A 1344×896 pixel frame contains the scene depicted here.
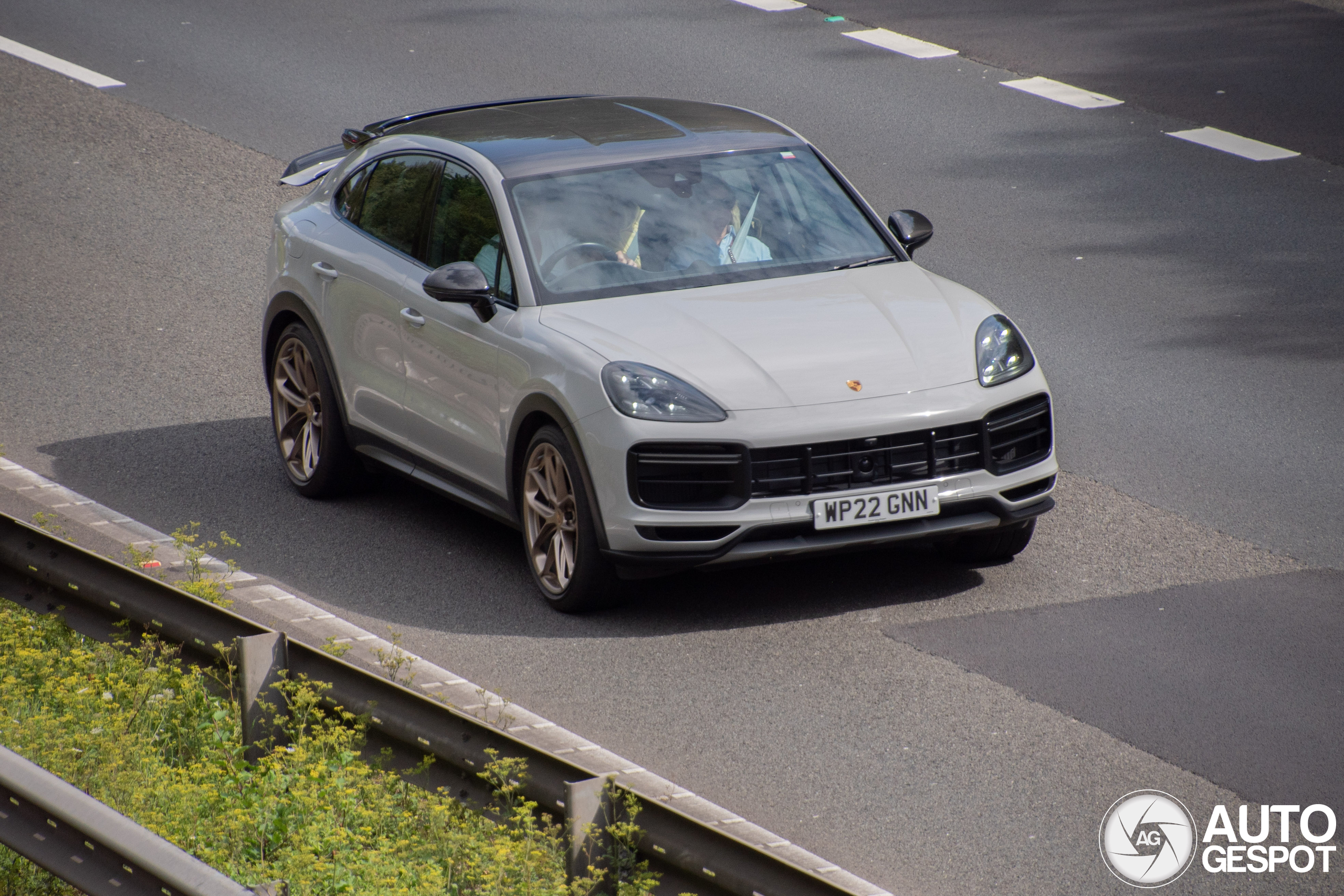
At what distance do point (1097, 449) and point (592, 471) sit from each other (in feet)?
10.6

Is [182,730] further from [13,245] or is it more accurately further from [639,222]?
[13,245]

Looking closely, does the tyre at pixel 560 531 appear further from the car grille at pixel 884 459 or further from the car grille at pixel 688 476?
the car grille at pixel 884 459

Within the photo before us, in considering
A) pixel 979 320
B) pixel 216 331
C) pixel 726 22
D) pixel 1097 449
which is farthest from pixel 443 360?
pixel 726 22

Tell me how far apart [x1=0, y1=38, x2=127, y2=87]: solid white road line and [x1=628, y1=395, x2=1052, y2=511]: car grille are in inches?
467

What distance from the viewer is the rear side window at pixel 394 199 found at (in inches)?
336

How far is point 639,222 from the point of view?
7969 mm

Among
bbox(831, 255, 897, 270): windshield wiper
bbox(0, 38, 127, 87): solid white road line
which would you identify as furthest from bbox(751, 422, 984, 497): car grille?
bbox(0, 38, 127, 87): solid white road line

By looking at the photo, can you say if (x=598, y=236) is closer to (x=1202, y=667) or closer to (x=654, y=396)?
Result: (x=654, y=396)

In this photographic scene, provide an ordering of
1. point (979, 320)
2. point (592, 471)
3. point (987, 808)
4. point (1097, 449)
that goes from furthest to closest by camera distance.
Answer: point (1097, 449)
point (979, 320)
point (592, 471)
point (987, 808)

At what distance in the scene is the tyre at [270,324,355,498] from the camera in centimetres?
901

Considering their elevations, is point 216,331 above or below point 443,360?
below

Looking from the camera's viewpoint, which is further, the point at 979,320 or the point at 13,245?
the point at 13,245

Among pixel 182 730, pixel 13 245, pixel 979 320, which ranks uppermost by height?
pixel 979 320
